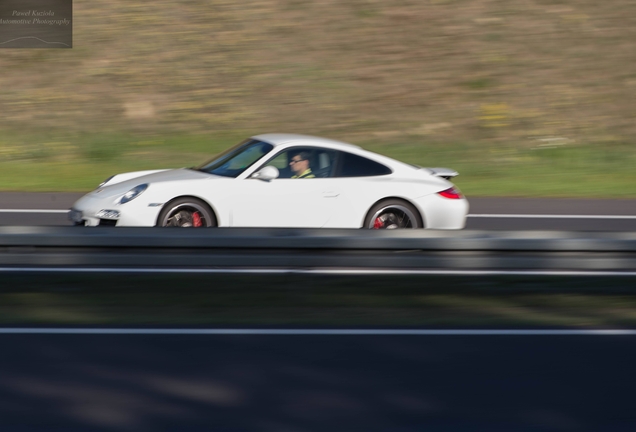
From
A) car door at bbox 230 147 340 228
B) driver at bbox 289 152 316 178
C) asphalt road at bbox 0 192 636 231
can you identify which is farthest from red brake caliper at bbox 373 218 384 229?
asphalt road at bbox 0 192 636 231

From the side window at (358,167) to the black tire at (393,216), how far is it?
1.22ft

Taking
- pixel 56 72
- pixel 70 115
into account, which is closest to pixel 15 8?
pixel 56 72

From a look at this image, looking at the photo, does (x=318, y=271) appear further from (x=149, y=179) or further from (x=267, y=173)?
(x=149, y=179)

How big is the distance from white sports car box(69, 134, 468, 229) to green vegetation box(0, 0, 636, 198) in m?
5.90

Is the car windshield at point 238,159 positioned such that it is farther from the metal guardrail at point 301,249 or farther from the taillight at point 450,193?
the metal guardrail at point 301,249

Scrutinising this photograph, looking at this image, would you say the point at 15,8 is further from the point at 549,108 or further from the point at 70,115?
the point at 549,108

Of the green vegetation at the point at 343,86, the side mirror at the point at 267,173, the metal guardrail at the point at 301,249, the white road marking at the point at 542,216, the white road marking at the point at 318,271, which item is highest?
the green vegetation at the point at 343,86

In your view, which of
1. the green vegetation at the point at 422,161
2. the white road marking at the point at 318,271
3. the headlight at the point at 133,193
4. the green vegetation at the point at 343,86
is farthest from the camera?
the green vegetation at the point at 343,86

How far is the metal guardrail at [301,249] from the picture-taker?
7.65 metres

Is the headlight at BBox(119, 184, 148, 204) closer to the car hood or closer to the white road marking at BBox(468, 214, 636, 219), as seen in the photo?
the car hood

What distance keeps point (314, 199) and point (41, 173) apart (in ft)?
26.7

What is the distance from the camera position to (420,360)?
563 centimetres

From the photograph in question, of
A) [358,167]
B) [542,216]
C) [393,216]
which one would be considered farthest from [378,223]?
[542,216]

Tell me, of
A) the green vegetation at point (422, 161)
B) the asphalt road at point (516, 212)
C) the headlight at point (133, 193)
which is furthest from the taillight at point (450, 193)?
the green vegetation at point (422, 161)
